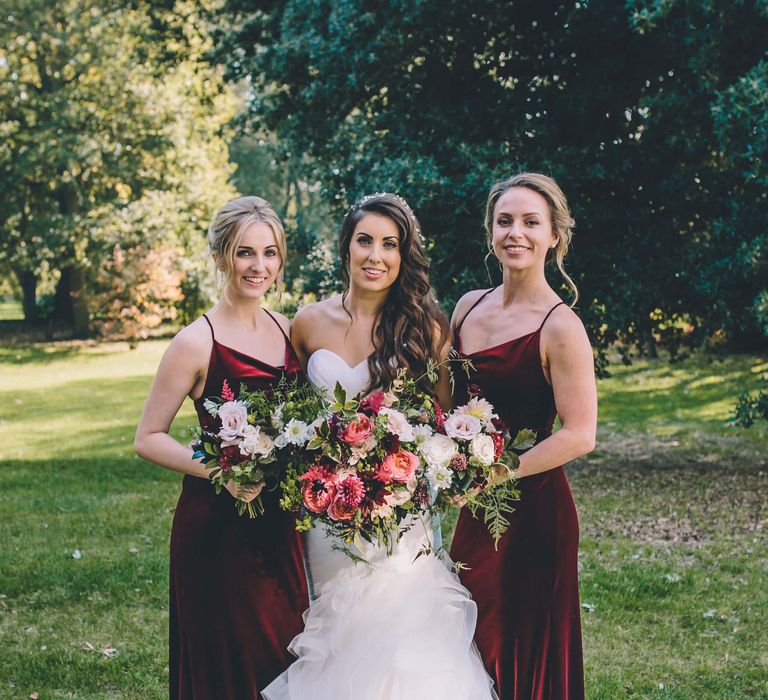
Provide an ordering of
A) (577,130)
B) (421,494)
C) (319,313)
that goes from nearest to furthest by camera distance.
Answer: (421,494), (319,313), (577,130)

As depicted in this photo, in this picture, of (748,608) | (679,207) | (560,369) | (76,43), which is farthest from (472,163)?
(76,43)

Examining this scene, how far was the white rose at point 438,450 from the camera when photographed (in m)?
3.14

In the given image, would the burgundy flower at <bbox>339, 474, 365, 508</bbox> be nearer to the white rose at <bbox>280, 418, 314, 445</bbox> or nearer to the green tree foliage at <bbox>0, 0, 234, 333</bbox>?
the white rose at <bbox>280, 418, 314, 445</bbox>

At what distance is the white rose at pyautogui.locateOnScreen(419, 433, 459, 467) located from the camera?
3.14m

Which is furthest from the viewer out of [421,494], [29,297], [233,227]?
[29,297]

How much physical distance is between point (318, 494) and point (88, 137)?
2499cm

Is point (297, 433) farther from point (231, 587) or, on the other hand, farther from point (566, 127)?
point (566, 127)

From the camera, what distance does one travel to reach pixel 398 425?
10.2ft

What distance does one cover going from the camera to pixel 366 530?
10.4 ft

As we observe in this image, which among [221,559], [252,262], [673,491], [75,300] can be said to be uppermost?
[252,262]

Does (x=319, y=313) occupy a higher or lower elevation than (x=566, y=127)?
lower

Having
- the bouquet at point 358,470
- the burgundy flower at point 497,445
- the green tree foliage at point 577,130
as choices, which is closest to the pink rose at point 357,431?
the bouquet at point 358,470

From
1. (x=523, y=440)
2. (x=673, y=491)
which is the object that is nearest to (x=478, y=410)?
(x=523, y=440)

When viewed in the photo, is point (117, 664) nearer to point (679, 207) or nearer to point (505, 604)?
point (505, 604)
